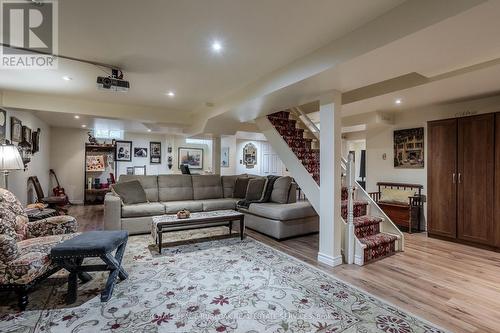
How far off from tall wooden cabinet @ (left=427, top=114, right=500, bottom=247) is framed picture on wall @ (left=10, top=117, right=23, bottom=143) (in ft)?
22.7

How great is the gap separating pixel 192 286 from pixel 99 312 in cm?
80

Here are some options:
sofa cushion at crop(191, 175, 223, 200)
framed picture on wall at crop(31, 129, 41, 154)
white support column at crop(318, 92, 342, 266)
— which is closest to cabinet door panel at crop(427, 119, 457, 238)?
white support column at crop(318, 92, 342, 266)

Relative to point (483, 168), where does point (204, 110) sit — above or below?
above

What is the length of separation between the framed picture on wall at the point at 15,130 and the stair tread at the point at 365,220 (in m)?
5.51

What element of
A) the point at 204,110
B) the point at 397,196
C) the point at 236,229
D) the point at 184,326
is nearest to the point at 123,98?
the point at 204,110

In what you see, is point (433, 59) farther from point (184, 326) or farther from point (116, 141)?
point (116, 141)

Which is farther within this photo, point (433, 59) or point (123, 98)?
point (123, 98)

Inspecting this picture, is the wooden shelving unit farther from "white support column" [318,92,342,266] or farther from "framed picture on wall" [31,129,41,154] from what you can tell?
"white support column" [318,92,342,266]

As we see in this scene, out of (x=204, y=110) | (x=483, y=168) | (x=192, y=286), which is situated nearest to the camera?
(x=192, y=286)

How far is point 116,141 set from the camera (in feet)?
27.8

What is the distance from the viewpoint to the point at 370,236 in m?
3.65

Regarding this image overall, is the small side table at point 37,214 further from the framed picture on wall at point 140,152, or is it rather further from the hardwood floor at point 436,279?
the framed picture on wall at point 140,152

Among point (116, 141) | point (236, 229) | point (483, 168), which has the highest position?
point (116, 141)

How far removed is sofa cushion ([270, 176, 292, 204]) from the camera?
4.89 metres
